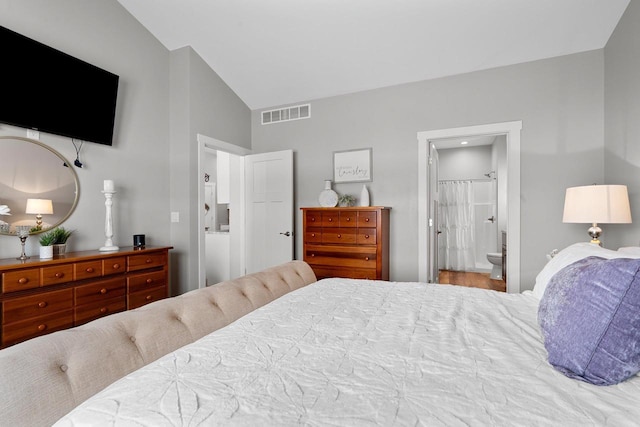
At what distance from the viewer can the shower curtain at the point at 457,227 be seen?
5.93 m

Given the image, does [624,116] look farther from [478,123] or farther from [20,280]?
[20,280]

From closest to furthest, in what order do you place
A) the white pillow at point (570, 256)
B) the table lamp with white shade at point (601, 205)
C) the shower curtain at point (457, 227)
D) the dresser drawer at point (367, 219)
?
the white pillow at point (570, 256) < the table lamp with white shade at point (601, 205) < the dresser drawer at point (367, 219) < the shower curtain at point (457, 227)

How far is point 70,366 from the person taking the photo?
0.88m

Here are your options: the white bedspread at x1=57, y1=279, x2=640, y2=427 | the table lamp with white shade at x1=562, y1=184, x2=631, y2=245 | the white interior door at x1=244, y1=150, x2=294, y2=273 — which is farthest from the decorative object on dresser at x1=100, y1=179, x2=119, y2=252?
the table lamp with white shade at x1=562, y1=184, x2=631, y2=245

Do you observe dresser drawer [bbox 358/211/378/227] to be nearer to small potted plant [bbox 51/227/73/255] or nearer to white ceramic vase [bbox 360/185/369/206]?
white ceramic vase [bbox 360/185/369/206]

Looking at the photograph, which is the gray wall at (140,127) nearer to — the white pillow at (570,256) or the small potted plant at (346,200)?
the small potted plant at (346,200)

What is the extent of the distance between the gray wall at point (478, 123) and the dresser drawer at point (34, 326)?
8.09 feet

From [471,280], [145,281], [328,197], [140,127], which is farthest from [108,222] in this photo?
[471,280]

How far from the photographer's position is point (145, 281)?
2.68 metres

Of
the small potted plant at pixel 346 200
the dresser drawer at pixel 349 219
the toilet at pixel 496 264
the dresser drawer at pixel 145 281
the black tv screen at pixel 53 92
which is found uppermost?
the black tv screen at pixel 53 92

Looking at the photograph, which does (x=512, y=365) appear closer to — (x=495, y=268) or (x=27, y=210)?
(x=27, y=210)

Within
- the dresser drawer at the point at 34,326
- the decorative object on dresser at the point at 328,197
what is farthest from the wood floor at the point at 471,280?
the dresser drawer at the point at 34,326

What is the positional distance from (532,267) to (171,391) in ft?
11.2

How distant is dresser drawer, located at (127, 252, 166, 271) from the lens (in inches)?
101
